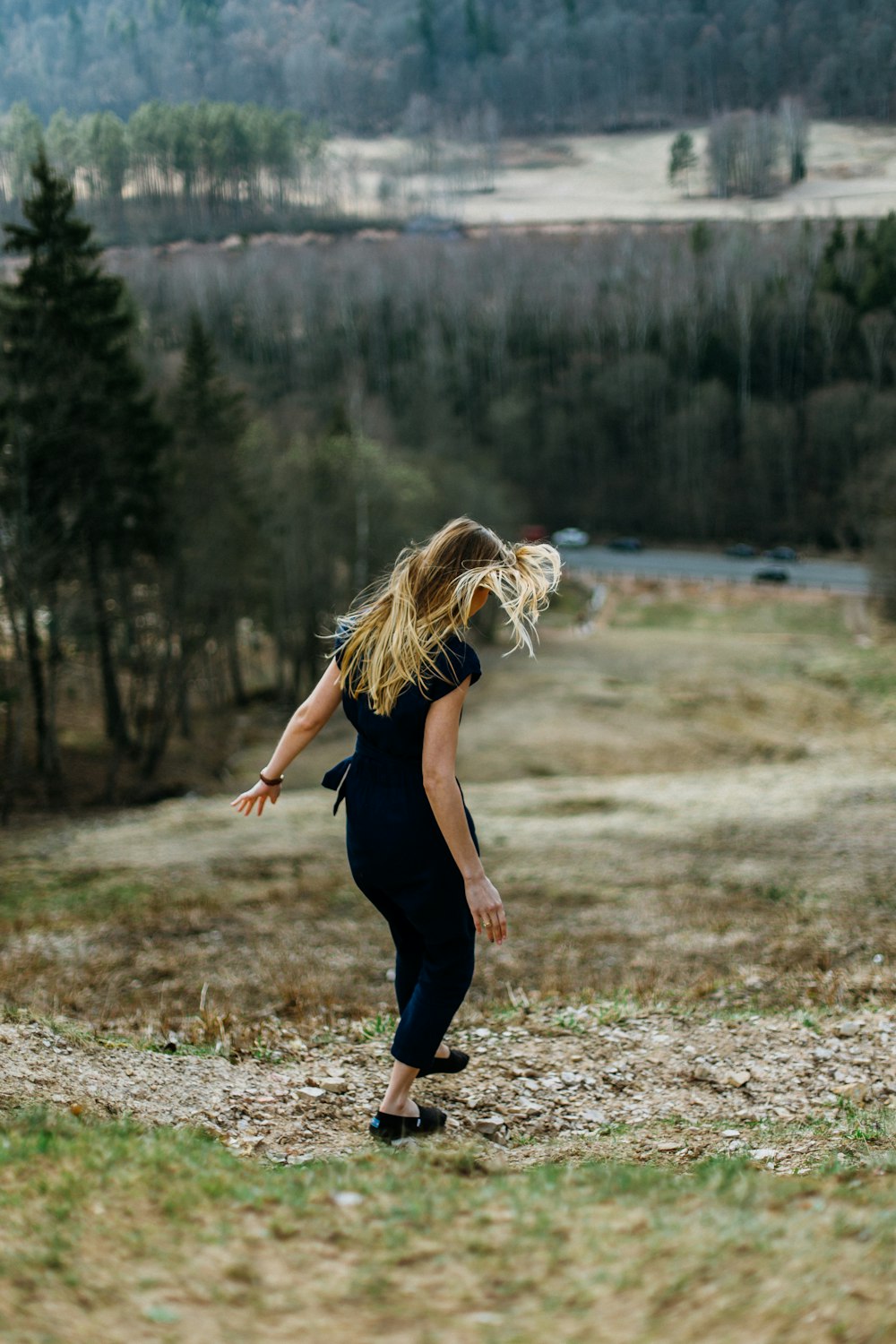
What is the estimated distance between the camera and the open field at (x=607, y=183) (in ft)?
Answer: 272

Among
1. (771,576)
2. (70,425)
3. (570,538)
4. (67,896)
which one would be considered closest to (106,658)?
(70,425)

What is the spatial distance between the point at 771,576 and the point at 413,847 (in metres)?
57.8

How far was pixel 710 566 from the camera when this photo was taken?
6594 centimetres

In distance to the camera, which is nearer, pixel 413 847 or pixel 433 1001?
pixel 413 847

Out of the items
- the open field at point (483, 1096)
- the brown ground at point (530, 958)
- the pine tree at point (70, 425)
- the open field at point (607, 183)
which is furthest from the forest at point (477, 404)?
the open field at point (483, 1096)

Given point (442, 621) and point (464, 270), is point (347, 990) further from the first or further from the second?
point (464, 270)

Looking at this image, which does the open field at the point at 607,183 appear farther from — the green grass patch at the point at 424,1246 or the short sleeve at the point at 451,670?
the green grass patch at the point at 424,1246

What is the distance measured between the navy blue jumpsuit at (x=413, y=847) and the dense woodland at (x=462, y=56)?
9501 cm

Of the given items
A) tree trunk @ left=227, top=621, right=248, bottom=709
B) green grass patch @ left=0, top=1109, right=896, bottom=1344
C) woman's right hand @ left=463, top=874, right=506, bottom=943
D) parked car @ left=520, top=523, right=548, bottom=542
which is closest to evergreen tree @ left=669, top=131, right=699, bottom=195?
parked car @ left=520, top=523, right=548, bottom=542

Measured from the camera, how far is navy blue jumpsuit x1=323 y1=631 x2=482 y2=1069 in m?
4.61

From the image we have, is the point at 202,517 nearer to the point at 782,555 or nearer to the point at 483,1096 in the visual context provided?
the point at 483,1096

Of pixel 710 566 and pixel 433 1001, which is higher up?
pixel 433 1001

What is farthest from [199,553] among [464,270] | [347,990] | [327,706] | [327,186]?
[327,186]

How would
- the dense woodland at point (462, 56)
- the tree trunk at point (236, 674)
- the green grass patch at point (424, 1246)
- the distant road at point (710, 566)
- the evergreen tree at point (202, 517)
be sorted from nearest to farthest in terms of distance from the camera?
1. the green grass patch at point (424, 1246)
2. the evergreen tree at point (202, 517)
3. the tree trunk at point (236, 674)
4. the distant road at point (710, 566)
5. the dense woodland at point (462, 56)
